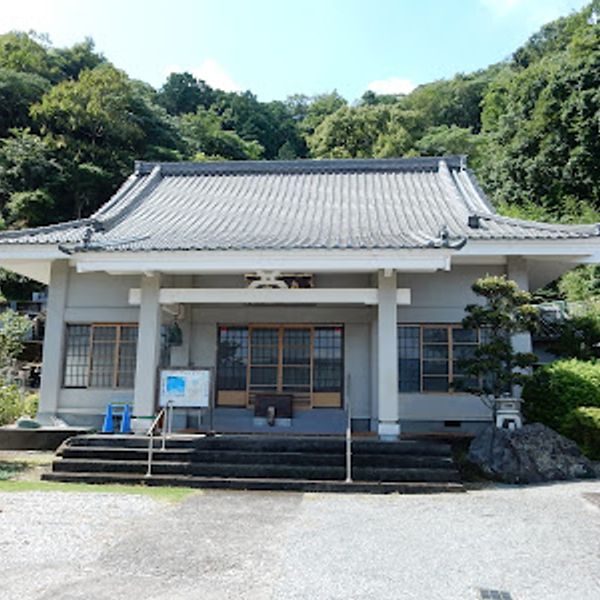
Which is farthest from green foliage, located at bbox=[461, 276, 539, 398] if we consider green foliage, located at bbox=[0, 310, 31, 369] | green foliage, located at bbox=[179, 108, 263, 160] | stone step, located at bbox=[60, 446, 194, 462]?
green foliage, located at bbox=[179, 108, 263, 160]

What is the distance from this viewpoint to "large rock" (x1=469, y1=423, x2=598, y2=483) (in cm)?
828

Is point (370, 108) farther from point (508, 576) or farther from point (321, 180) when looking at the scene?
point (508, 576)

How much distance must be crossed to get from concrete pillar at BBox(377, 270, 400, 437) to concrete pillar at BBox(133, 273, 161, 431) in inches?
154

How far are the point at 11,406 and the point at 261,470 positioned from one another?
228 inches

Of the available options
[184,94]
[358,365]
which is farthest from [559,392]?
[184,94]

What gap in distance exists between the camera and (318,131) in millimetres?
48250

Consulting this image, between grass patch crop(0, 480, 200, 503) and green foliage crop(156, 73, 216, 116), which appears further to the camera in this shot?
green foliage crop(156, 73, 216, 116)

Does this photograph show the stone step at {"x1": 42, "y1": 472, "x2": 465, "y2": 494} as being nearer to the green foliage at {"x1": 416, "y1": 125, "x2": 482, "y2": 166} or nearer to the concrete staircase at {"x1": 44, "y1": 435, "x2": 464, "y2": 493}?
the concrete staircase at {"x1": 44, "y1": 435, "x2": 464, "y2": 493}

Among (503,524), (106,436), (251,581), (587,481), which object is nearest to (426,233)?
(587,481)

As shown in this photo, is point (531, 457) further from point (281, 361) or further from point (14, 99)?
point (14, 99)

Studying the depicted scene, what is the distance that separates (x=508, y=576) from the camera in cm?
434

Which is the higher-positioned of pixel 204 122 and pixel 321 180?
pixel 204 122

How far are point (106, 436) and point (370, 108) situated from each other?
42008 millimetres

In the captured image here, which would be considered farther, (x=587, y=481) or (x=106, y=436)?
(x=106, y=436)
